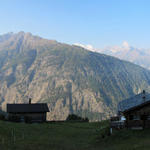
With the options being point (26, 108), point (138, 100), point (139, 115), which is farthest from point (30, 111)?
point (139, 115)

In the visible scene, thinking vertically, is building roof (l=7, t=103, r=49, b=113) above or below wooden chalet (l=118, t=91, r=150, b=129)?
above

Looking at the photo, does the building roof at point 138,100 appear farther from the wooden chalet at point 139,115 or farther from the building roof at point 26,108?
the building roof at point 26,108

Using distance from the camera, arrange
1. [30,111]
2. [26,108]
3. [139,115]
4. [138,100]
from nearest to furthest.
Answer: [139,115] → [138,100] → [30,111] → [26,108]

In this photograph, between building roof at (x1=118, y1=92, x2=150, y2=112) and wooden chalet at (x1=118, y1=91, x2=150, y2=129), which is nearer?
wooden chalet at (x1=118, y1=91, x2=150, y2=129)

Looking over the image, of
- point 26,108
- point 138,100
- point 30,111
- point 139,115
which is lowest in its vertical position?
point 139,115

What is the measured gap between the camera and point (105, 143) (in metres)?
33.2

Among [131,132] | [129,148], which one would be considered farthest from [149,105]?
[129,148]

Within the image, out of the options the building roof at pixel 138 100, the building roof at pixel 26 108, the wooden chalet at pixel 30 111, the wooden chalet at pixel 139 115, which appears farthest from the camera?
the building roof at pixel 26 108

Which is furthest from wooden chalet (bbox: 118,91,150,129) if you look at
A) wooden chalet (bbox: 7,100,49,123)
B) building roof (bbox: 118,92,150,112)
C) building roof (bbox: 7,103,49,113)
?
building roof (bbox: 7,103,49,113)

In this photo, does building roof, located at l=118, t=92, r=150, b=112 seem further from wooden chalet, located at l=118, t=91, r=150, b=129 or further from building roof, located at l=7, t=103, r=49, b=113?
building roof, located at l=7, t=103, r=49, b=113

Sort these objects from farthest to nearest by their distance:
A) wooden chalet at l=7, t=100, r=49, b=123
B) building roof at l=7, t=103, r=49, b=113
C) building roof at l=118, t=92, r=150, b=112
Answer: building roof at l=7, t=103, r=49, b=113
wooden chalet at l=7, t=100, r=49, b=123
building roof at l=118, t=92, r=150, b=112

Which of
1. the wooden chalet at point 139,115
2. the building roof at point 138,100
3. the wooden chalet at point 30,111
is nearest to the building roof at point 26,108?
the wooden chalet at point 30,111

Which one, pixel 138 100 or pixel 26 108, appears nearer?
pixel 138 100

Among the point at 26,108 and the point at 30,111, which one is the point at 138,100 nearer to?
the point at 30,111
